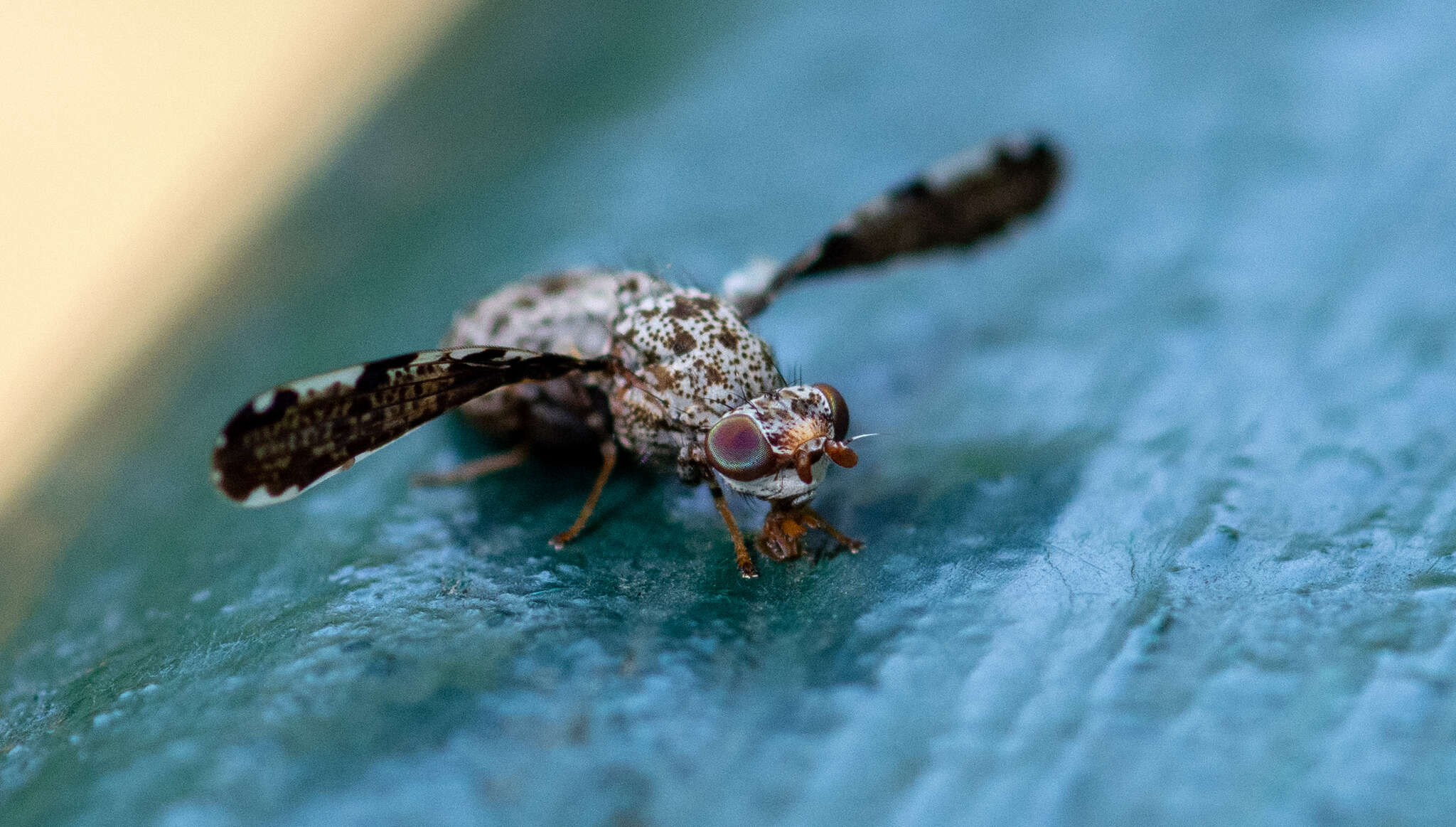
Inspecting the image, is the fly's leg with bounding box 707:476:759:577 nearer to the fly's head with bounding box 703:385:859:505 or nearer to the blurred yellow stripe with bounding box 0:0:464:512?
the fly's head with bounding box 703:385:859:505

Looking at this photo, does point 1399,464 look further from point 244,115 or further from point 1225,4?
point 244,115

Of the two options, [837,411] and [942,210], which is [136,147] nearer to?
[942,210]

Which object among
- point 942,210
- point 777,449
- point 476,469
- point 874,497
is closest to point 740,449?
point 777,449

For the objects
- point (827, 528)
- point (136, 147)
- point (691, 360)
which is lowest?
point (827, 528)

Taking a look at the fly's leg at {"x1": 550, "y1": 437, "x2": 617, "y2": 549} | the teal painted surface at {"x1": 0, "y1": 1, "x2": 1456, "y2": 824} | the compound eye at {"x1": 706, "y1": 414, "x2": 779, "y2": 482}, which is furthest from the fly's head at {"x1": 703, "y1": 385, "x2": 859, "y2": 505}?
the fly's leg at {"x1": 550, "y1": 437, "x2": 617, "y2": 549}

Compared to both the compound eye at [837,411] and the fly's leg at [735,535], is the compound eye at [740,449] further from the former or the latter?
the compound eye at [837,411]

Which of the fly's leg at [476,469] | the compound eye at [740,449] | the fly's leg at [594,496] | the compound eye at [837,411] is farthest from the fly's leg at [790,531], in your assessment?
the fly's leg at [476,469]
